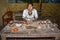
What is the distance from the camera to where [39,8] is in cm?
706

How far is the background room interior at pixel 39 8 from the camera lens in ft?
23.1

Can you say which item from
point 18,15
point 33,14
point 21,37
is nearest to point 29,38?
Answer: point 21,37

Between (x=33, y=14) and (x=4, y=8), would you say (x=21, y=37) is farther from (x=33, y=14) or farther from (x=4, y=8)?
(x=4, y=8)

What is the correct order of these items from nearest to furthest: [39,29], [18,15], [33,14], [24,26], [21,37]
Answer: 1. [21,37]
2. [39,29]
3. [24,26]
4. [33,14]
5. [18,15]

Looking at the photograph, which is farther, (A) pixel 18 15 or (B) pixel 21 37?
(A) pixel 18 15

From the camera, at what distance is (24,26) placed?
12.9ft

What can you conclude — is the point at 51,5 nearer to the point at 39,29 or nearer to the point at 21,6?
the point at 21,6

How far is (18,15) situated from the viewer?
6969 millimetres

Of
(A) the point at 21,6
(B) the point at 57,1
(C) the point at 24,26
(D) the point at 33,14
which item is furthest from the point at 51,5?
(C) the point at 24,26

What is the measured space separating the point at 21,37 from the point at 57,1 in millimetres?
4140

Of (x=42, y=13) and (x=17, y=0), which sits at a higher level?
(x=17, y=0)

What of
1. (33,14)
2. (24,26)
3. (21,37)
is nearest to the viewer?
(21,37)

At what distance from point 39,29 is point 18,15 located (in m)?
3.38

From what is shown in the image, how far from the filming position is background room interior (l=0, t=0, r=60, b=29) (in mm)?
7039
